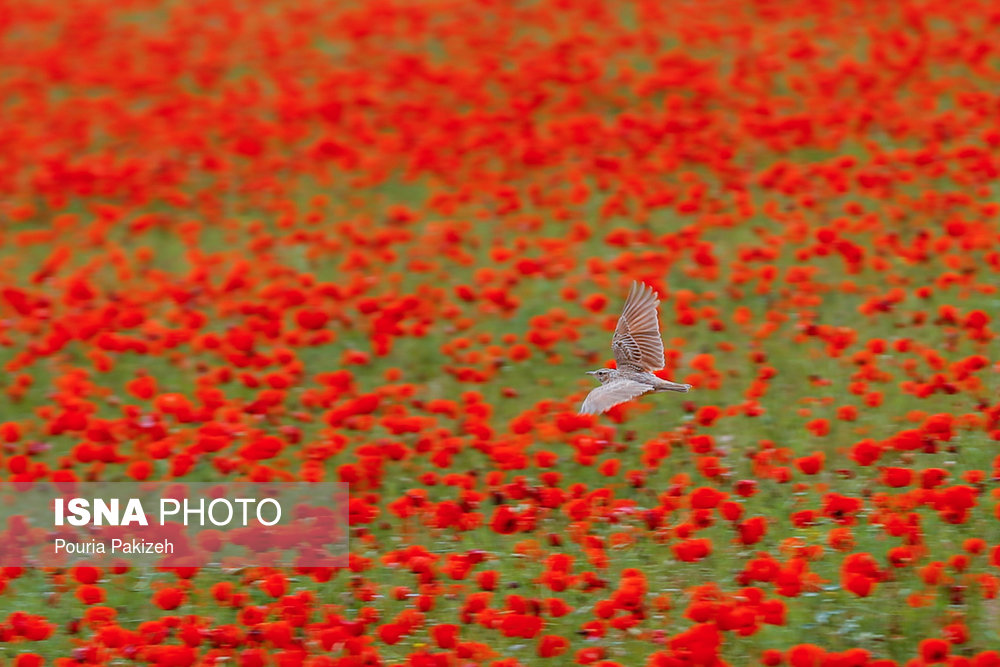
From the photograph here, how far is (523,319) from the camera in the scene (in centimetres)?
762

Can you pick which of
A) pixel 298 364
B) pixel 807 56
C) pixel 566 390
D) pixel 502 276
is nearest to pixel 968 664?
pixel 566 390

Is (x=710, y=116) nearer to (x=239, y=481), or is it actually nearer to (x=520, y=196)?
(x=520, y=196)

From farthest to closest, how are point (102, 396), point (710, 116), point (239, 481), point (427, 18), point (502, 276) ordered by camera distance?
point (427, 18), point (710, 116), point (502, 276), point (102, 396), point (239, 481)

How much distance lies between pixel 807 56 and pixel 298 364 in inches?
225

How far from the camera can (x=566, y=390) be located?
22.3 ft

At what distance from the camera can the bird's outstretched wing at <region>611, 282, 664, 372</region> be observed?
5.55 m
